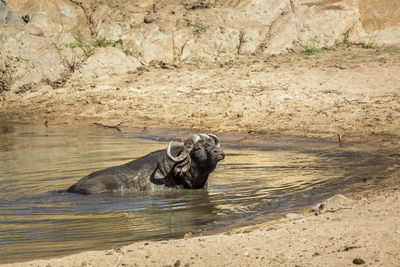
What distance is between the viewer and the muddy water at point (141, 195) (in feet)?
21.7

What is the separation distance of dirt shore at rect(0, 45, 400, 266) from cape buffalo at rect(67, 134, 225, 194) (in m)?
2.49

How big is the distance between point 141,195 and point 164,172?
0.56 metres

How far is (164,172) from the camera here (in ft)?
29.8

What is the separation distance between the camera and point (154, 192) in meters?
8.94

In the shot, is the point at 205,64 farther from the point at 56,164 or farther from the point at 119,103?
the point at 56,164

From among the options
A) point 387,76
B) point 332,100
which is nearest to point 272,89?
point 332,100

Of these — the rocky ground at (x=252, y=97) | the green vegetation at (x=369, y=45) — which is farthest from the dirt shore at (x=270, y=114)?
the green vegetation at (x=369, y=45)

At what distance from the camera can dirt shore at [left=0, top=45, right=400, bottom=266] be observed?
5.00 metres

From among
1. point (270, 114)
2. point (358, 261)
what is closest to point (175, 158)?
point (358, 261)

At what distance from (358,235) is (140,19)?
57.5ft

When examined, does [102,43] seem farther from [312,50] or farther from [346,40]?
[346,40]

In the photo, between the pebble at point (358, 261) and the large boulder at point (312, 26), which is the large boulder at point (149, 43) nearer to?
the large boulder at point (312, 26)

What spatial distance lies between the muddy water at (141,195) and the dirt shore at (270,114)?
0.76 meters

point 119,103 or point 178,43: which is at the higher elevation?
point 178,43
